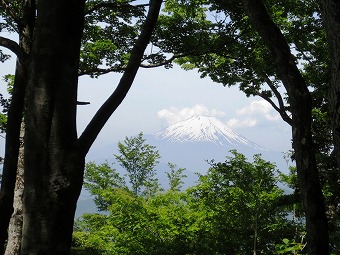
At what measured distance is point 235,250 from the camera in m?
10.2

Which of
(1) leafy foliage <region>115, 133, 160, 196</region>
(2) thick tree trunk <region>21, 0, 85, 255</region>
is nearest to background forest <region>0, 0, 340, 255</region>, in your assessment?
(2) thick tree trunk <region>21, 0, 85, 255</region>

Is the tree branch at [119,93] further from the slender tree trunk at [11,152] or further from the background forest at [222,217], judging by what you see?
the background forest at [222,217]

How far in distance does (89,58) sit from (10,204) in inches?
244

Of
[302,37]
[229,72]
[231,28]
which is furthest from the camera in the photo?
[229,72]

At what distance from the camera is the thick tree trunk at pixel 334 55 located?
2.13 m

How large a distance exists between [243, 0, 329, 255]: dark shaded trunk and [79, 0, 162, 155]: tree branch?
1.33 m

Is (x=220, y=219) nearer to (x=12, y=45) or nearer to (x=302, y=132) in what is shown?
(x=302, y=132)

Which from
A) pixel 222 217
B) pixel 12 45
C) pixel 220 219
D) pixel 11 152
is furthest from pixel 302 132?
pixel 220 219

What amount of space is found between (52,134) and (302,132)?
2659 millimetres

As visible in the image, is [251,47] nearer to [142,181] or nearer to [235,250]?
[235,250]

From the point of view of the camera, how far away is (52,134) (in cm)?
185

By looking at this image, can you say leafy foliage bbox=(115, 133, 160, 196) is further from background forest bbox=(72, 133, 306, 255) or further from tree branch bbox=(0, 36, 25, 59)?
tree branch bbox=(0, 36, 25, 59)

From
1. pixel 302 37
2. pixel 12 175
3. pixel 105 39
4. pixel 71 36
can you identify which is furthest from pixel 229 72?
pixel 71 36

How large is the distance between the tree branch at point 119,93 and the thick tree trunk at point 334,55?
1481 mm
